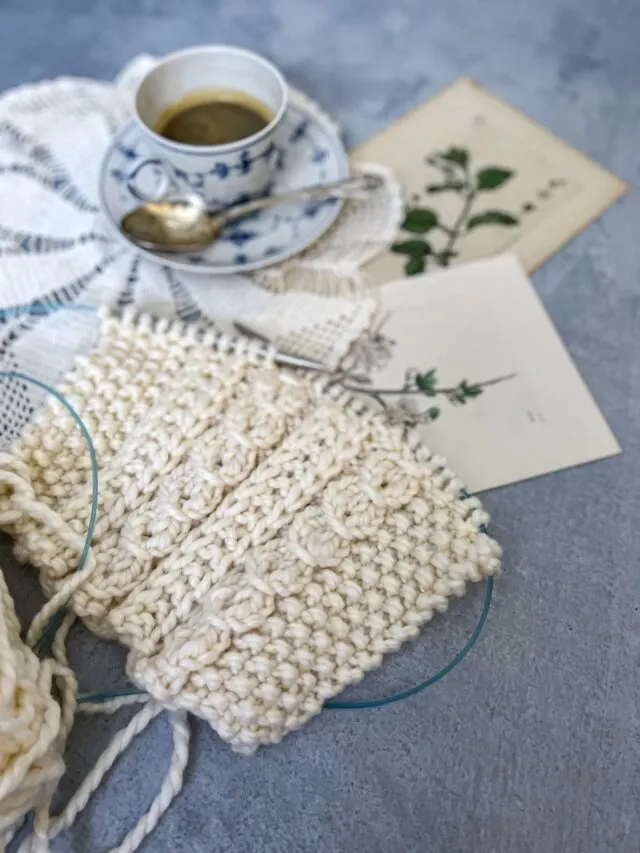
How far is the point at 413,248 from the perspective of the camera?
2.06 feet

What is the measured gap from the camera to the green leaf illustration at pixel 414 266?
613mm

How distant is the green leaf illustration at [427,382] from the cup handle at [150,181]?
27 cm

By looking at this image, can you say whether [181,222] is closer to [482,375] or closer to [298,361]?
[298,361]

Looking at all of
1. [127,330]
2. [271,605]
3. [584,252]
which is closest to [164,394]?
[127,330]

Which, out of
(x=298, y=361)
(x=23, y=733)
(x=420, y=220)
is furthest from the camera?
(x=420, y=220)

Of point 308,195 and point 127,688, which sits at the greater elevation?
point 308,195

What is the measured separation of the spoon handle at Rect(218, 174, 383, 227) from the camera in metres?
0.61

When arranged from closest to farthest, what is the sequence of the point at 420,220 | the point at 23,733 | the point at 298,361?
1. the point at 23,733
2. the point at 298,361
3. the point at 420,220

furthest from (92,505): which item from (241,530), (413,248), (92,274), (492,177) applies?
(492,177)

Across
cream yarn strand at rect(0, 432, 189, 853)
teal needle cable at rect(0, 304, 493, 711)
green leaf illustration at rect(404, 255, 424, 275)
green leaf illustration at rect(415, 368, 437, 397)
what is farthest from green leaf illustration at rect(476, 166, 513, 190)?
cream yarn strand at rect(0, 432, 189, 853)

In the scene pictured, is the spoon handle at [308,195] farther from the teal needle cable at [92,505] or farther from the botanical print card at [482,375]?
the teal needle cable at [92,505]

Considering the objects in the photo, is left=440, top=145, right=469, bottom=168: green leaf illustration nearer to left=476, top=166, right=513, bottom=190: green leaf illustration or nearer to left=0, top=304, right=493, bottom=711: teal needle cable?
left=476, top=166, right=513, bottom=190: green leaf illustration

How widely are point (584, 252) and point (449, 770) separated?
420 millimetres

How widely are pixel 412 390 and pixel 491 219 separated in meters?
0.19
